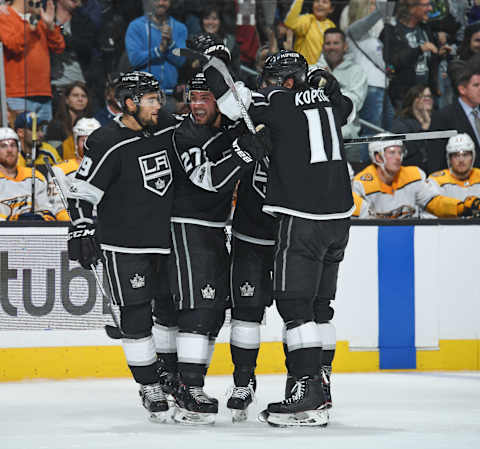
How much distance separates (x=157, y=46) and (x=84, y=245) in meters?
3.30

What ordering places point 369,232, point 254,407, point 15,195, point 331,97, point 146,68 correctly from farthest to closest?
1. point 146,68
2. point 15,195
3. point 369,232
4. point 254,407
5. point 331,97

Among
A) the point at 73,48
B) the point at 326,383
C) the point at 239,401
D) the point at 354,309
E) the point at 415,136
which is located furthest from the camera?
the point at 73,48

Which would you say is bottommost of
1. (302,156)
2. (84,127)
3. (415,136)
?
(302,156)

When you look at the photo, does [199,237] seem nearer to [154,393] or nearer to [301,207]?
[301,207]

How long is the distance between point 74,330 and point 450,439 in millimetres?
2413

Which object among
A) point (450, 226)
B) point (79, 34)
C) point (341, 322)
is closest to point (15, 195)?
point (79, 34)

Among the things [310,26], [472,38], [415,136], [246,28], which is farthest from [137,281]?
[472,38]

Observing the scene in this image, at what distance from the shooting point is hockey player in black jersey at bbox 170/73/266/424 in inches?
149

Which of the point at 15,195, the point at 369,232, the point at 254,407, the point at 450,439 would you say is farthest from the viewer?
the point at 15,195

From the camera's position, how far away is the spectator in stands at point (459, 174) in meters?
6.61

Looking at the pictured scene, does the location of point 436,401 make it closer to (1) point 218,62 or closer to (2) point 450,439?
(2) point 450,439

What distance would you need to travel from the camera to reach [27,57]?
22.0 feet

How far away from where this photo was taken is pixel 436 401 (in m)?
4.55

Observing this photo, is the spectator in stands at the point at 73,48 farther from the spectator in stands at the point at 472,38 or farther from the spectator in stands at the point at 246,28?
the spectator in stands at the point at 472,38
